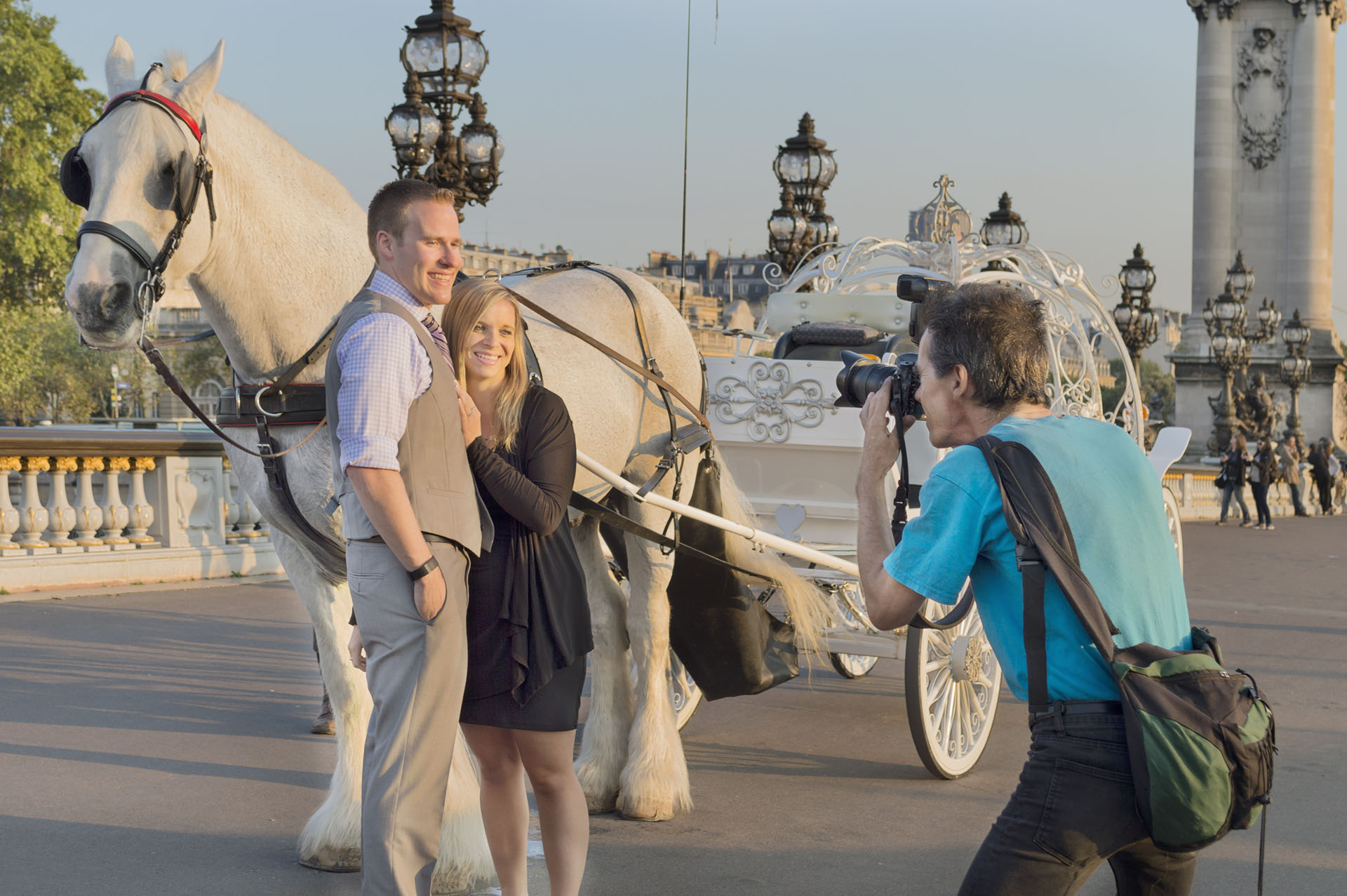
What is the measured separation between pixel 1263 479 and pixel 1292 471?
20.5 ft

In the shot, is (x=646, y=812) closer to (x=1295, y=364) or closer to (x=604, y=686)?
(x=604, y=686)

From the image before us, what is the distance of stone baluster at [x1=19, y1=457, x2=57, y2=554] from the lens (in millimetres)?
11273

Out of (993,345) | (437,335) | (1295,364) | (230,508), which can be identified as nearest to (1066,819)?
(993,345)

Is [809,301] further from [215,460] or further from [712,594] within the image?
[215,460]

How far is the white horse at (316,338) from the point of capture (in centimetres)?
369

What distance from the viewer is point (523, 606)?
3605 millimetres

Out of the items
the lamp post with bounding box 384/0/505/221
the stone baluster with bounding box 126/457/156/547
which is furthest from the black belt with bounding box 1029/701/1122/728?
the stone baluster with bounding box 126/457/156/547

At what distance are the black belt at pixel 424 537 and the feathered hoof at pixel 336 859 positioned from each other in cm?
170

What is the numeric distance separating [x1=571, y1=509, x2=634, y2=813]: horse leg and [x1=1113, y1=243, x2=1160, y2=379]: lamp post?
22201 millimetres

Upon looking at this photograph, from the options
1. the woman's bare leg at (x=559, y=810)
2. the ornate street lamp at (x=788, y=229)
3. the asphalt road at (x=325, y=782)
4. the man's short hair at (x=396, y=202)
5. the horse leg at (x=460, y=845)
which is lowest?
the asphalt road at (x=325, y=782)

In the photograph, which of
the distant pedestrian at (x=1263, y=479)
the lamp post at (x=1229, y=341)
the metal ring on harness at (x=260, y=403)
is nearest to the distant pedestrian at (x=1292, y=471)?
the lamp post at (x=1229, y=341)

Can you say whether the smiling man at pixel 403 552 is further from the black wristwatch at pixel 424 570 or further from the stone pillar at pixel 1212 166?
the stone pillar at pixel 1212 166

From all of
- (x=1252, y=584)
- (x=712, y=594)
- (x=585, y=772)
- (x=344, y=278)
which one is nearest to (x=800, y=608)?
(x=712, y=594)

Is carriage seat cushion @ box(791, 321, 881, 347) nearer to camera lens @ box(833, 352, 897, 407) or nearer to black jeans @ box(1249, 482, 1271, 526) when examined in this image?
camera lens @ box(833, 352, 897, 407)
